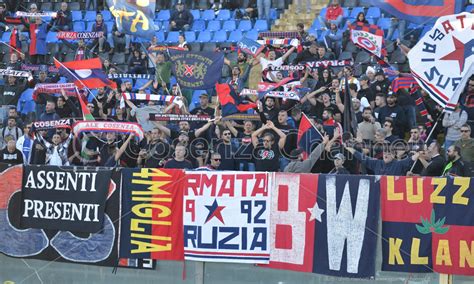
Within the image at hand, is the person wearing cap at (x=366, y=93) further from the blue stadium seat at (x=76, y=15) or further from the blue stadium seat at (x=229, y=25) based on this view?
the blue stadium seat at (x=76, y=15)

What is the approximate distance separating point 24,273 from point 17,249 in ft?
1.33

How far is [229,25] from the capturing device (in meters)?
25.9

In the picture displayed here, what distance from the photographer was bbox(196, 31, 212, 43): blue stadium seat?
25.5 metres

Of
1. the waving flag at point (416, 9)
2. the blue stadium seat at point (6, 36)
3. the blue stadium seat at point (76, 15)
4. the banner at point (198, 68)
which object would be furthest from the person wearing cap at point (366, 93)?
the blue stadium seat at point (6, 36)

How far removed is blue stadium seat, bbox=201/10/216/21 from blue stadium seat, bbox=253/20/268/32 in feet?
5.49

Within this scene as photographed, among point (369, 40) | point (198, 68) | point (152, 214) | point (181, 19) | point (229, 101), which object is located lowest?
point (152, 214)

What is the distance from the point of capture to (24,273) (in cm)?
1584

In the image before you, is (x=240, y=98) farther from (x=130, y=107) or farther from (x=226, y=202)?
(x=226, y=202)

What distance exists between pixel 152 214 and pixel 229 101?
11.8 ft

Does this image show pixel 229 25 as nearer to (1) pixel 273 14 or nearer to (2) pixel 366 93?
(1) pixel 273 14

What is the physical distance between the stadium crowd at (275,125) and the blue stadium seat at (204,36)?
6.20ft

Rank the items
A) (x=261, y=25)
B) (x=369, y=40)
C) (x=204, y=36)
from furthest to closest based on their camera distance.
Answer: (x=204, y=36), (x=261, y=25), (x=369, y=40)

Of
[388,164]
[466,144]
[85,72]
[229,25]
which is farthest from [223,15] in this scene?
[388,164]

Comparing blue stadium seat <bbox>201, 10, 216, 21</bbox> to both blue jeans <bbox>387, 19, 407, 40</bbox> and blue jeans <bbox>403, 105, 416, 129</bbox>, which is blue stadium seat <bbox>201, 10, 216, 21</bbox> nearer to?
blue jeans <bbox>387, 19, 407, 40</bbox>
